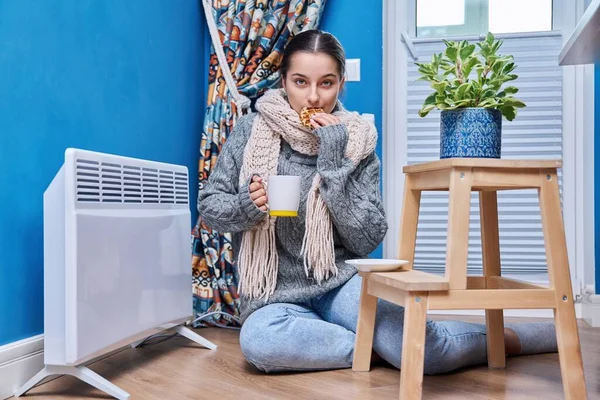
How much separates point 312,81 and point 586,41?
2.25 feet

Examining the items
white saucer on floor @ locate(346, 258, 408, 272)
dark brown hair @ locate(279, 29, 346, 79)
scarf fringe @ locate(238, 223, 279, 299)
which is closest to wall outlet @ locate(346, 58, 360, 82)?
dark brown hair @ locate(279, 29, 346, 79)

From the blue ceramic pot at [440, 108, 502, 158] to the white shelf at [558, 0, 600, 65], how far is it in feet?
0.61

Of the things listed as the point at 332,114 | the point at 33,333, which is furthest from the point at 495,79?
the point at 33,333

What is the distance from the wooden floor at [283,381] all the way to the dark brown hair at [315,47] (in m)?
0.79

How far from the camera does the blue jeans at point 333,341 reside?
1575 millimetres

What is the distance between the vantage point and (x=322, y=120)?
1668mm

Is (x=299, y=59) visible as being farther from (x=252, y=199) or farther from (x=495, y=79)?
(x=495, y=79)

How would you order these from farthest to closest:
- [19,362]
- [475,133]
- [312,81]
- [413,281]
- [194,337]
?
1. [194,337]
2. [312,81]
3. [19,362]
4. [475,133]
5. [413,281]

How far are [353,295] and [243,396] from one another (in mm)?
441

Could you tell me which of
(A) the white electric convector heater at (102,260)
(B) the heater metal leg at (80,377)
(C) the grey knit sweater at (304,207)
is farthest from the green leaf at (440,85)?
(B) the heater metal leg at (80,377)

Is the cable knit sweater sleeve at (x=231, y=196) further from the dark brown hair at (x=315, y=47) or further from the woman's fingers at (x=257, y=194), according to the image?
the dark brown hair at (x=315, y=47)

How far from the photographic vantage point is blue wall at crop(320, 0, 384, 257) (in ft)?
8.49

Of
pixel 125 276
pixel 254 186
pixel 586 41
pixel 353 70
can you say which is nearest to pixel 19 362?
pixel 125 276

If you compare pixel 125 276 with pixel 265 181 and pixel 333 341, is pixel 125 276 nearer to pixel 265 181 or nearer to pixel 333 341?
pixel 265 181
